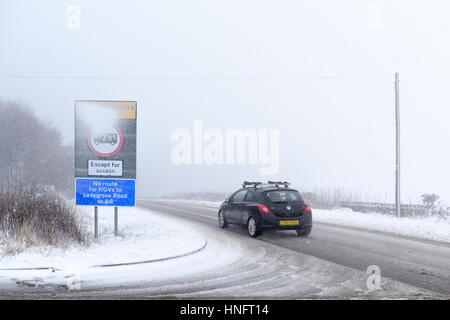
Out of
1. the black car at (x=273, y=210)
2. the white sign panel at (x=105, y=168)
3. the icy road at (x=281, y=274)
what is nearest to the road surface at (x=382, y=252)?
the icy road at (x=281, y=274)

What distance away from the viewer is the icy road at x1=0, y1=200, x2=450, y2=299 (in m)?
5.84

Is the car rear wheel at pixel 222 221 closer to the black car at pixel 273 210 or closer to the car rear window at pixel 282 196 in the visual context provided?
the black car at pixel 273 210

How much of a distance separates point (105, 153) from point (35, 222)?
2.51 metres

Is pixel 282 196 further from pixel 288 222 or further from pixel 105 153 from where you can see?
pixel 105 153

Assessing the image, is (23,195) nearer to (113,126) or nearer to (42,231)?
(42,231)

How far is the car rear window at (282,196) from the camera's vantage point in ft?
38.3

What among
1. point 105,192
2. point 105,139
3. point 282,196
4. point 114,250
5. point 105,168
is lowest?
point 114,250

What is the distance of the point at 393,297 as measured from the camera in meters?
5.61

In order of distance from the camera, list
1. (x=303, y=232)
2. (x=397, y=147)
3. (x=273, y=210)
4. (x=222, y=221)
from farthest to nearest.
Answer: (x=397, y=147) → (x=222, y=221) → (x=303, y=232) → (x=273, y=210)

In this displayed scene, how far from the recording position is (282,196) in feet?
38.7

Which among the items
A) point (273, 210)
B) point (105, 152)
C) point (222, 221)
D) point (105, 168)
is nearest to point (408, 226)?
point (273, 210)

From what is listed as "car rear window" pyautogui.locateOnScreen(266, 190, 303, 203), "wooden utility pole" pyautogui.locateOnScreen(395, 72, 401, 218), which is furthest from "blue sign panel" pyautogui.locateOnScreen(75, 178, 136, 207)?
"wooden utility pole" pyautogui.locateOnScreen(395, 72, 401, 218)

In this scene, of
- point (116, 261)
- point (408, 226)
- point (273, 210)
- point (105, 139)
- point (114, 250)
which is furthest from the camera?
point (408, 226)
